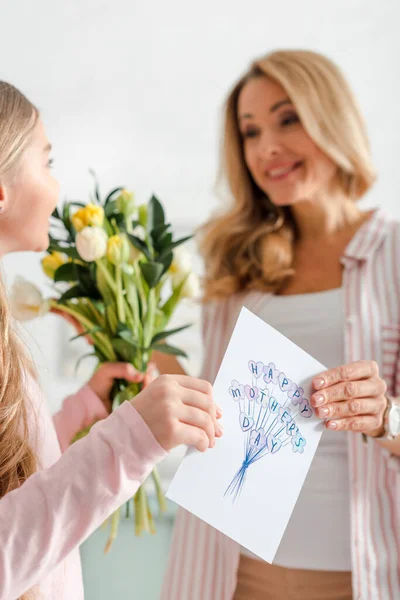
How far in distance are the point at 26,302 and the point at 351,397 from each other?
582mm

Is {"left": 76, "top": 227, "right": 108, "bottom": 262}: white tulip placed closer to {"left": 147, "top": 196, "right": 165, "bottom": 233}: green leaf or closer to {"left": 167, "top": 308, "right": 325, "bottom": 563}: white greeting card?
{"left": 147, "top": 196, "right": 165, "bottom": 233}: green leaf

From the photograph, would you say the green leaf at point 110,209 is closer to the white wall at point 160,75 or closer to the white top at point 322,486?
the white top at point 322,486

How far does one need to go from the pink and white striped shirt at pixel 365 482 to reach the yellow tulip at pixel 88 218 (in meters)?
0.40

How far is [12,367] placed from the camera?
0.82 meters

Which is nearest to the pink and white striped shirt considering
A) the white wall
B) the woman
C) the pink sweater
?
the woman

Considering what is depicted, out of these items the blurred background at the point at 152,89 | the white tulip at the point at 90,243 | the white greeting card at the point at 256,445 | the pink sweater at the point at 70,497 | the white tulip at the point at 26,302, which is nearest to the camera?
the pink sweater at the point at 70,497

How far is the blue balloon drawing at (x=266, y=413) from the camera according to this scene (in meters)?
0.79

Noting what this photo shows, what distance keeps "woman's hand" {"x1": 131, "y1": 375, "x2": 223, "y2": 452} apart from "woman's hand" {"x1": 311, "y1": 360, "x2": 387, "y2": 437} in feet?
0.66

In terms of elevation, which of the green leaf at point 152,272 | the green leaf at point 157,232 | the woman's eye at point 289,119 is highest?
the woman's eye at point 289,119

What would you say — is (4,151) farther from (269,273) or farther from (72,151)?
(72,151)

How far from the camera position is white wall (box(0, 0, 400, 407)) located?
2.00 meters

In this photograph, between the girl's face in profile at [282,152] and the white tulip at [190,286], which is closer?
the white tulip at [190,286]

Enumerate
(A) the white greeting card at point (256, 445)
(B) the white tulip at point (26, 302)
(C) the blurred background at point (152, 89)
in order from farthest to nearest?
1. (C) the blurred background at point (152, 89)
2. (B) the white tulip at point (26, 302)
3. (A) the white greeting card at point (256, 445)

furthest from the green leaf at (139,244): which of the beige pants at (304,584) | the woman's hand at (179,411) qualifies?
the beige pants at (304,584)
